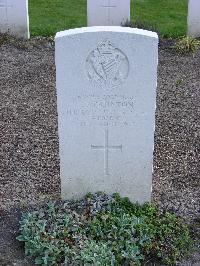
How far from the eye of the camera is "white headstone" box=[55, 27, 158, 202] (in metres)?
4.49

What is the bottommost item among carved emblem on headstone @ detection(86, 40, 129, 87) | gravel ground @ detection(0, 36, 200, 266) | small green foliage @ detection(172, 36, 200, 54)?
gravel ground @ detection(0, 36, 200, 266)

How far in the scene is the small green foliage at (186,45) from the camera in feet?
30.9

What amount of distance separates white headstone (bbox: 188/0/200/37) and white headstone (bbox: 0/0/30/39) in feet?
9.25

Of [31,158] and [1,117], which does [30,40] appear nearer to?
[1,117]

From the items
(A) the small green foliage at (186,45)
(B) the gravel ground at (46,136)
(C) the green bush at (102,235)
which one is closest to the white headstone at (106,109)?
(C) the green bush at (102,235)

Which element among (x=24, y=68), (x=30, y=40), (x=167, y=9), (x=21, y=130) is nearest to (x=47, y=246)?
(x=21, y=130)

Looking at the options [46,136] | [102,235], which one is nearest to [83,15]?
[46,136]

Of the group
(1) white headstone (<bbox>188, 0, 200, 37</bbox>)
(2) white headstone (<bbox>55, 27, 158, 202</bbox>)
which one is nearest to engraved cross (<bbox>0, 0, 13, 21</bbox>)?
(1) white headstone (<bbox>188, 0, 200, 37</bbox>)

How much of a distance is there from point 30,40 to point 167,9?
342 cm

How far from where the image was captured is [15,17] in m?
9.90

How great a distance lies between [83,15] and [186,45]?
111 inches

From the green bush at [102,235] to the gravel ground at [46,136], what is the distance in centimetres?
17

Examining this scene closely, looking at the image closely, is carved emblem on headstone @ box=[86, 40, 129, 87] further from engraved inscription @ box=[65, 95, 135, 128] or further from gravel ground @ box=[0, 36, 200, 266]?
gravel ground @ box=[0, 36, 200, 266]

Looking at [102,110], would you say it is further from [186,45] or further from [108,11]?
[108,11]
